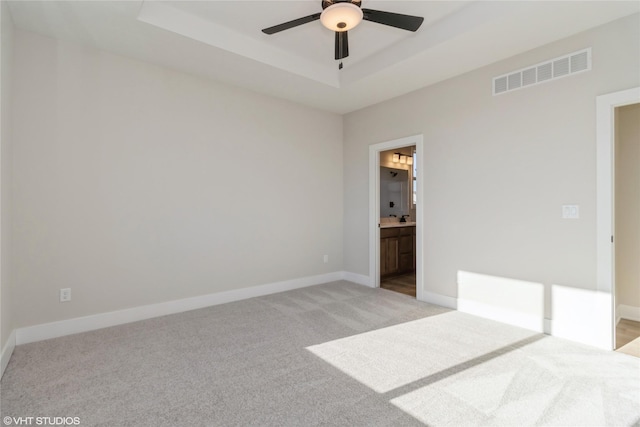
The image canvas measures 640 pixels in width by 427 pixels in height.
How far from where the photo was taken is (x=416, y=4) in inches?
107

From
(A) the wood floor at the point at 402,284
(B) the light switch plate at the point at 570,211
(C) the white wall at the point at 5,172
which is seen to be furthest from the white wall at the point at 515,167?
(C) the white wall at the point at 5,172

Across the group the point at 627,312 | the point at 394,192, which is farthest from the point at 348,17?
the point at 394,192

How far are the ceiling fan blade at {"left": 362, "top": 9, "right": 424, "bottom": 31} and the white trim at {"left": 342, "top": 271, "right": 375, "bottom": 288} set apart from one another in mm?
3400

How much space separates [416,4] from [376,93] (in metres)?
1.50

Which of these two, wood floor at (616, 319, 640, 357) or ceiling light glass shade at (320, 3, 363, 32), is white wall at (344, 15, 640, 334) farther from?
ceiling light glass shade at (320, 3, 363, 32)

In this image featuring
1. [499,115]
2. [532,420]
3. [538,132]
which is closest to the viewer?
[532,420]

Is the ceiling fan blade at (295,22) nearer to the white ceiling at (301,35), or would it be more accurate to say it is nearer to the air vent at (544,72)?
the white ceiling at (301,35)

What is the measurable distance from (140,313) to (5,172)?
174 cm

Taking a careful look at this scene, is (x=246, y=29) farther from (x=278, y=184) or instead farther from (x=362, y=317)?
(x=362, y=317)

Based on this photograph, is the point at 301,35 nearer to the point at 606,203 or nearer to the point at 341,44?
the point at 341,44

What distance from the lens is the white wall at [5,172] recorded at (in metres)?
2.30

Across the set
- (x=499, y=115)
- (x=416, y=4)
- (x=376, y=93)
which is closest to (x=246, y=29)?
(x=416, y=4)

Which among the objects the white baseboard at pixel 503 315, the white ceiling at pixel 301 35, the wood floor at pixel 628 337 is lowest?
the wood floor at pixel 628 337

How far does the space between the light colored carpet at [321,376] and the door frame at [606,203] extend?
0.35 m
